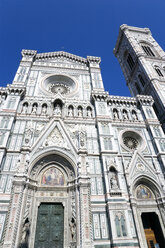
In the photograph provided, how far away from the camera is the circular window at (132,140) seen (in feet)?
47.7

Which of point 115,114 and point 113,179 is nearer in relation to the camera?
point 113,179

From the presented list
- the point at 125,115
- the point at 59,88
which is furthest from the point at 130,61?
the point at 59,88

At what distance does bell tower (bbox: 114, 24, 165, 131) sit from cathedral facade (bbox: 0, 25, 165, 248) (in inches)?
27.9

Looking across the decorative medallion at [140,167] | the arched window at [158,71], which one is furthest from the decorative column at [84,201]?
the arched window at [158,71]

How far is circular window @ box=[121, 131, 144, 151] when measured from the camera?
47.7 feet

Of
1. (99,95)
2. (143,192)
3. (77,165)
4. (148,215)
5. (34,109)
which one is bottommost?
(148,215)

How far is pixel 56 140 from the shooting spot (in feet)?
42.7

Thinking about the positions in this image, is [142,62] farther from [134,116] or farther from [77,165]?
[77,165]

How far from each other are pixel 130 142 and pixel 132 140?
373mm

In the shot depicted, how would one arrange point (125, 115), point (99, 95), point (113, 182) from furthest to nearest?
point (125, 115), point (99, 95), point (113, 182)

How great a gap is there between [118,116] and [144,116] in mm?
2690

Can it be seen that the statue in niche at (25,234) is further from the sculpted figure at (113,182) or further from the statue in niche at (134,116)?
the statue in niche at (134,116)

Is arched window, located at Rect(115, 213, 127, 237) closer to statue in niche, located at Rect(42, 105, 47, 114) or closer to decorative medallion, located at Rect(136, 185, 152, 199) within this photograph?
decorative medallion, located at Rect(136, 185, 152, 199)

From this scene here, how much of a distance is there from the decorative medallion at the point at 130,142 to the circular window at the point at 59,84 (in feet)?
25.8
